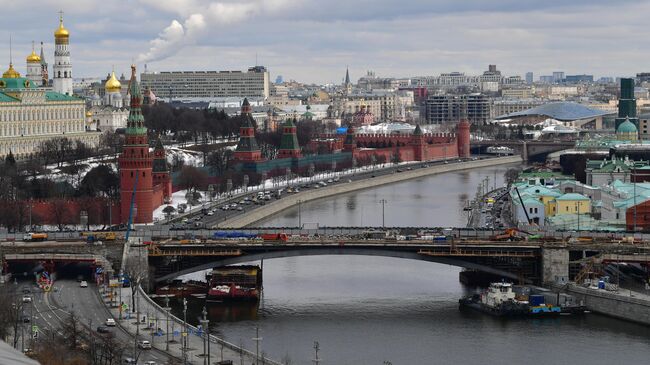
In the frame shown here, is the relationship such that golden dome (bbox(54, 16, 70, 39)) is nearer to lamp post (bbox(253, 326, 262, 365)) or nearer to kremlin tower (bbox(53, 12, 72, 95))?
kremlin tower (bbox(53, 12, 72, 95))

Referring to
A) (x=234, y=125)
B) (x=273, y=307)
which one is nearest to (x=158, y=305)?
(x=273, y=307)

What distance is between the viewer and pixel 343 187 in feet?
201

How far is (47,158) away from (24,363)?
134 feet

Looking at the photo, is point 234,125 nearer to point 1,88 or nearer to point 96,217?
point 1,88

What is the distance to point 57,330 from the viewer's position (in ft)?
83.5

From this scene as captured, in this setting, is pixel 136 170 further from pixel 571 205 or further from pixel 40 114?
pixel 40 114

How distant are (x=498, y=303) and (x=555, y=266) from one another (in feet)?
7.07

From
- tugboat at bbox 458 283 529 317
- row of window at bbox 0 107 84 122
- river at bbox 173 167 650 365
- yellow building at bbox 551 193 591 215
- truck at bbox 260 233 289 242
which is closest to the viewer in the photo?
river at bbox 173 167 650 365

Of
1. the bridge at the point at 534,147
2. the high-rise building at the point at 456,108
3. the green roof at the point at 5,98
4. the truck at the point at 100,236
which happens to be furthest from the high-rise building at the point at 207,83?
the truck at the point at 100,236

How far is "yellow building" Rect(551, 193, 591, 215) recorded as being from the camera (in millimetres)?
41375

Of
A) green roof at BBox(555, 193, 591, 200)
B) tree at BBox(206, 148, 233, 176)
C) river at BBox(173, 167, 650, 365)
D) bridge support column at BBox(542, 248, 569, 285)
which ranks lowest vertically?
river at BBox(173, 167, 650, 365)

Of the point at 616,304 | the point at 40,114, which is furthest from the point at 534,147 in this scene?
the point at 616,304

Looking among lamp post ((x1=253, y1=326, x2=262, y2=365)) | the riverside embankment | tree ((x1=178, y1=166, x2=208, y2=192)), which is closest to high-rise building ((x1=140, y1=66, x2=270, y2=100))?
the riverside embankment

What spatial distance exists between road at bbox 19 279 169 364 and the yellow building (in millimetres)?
15499
